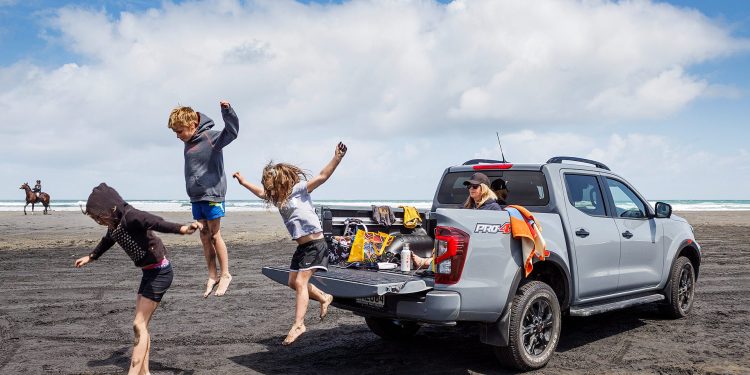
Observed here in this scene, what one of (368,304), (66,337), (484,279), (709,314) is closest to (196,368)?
(368,304)

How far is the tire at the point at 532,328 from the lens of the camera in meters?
5.29

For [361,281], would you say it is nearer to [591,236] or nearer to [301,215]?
[301,215]

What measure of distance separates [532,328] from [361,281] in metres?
1.65

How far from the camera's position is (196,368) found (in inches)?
225

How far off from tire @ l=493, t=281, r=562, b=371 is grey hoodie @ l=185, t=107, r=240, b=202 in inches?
114

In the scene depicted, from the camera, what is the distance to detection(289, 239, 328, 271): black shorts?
18.0 feet

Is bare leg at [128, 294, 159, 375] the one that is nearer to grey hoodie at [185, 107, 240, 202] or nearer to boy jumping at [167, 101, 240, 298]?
boy jumping at [167, 101, 240, 298]

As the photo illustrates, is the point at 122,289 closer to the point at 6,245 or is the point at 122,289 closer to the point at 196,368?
the point at 196,368

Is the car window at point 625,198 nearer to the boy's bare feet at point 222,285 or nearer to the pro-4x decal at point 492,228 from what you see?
the pro-4x decal at point 492,228

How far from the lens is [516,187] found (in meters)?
6.46

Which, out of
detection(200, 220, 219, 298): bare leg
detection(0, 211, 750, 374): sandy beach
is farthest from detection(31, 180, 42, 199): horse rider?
detection(200, 220, 219, 298): bare leg

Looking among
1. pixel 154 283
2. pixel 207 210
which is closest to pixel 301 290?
→ pixel 207 210

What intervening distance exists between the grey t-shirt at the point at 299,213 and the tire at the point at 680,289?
481cm

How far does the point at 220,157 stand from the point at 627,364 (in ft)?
14.2
